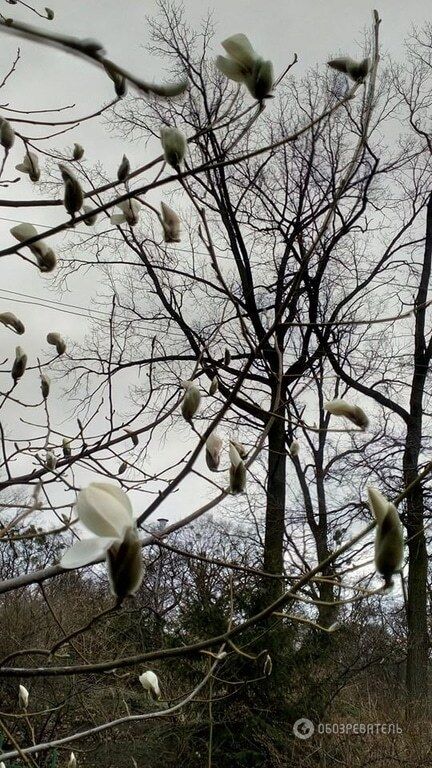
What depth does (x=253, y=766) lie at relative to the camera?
461 centimetres

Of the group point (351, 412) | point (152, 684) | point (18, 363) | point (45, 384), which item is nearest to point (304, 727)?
point (152, 684)

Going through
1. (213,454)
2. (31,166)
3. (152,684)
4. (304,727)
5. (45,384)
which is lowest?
(152,684)

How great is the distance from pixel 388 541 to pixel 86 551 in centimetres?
24

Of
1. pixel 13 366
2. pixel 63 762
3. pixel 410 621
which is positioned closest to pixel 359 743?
pixel 63 762

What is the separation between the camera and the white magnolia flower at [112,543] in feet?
1.69

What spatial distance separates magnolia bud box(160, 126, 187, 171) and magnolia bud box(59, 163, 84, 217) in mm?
106

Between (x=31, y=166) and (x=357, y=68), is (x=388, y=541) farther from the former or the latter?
(x=31, y=166)

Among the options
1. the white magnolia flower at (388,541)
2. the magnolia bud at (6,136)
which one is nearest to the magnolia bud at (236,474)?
the white magnolia flower at (388,541)

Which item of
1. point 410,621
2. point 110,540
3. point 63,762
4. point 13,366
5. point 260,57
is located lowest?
point 63,762

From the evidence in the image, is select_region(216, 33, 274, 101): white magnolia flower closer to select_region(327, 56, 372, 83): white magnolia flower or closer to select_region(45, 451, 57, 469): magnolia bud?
select_region(327, 56, 372, 83): white magnolia flower

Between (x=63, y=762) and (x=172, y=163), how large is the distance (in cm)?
580

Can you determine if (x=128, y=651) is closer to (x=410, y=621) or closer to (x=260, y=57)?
(x=410, y=621)

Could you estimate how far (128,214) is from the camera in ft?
3.57

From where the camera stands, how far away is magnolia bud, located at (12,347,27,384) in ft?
4.06
